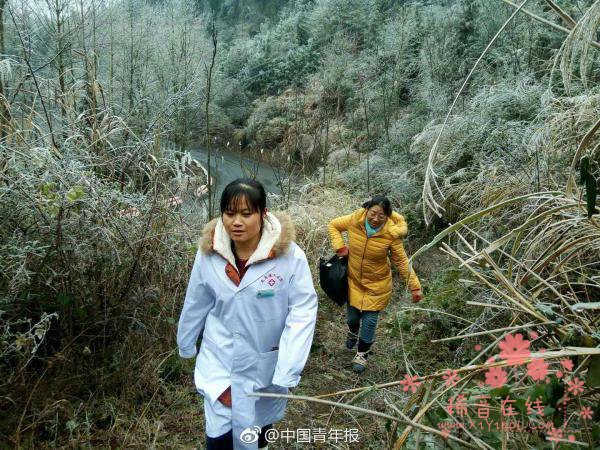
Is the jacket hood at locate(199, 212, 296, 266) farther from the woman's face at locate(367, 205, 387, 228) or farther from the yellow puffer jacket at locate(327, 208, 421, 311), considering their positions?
the yellow puffer jacket at locate(327, 208, 421, 311)

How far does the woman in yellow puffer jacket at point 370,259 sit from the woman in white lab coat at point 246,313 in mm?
1502

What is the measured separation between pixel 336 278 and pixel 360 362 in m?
0.66

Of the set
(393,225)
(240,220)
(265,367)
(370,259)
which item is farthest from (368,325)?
(240,220)

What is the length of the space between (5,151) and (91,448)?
1.57 metres

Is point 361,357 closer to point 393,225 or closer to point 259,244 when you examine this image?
point 393,225

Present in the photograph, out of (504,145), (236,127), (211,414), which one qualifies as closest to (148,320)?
(211,414)

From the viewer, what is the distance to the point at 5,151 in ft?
8.28

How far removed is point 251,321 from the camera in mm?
2037

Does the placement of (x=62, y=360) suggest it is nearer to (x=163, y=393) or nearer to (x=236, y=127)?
(x=163, y=393)

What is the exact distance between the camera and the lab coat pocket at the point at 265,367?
2.07 metres

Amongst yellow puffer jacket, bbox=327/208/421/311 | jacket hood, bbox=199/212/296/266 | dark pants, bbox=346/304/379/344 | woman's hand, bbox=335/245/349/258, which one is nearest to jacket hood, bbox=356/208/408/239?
yellow puffer jacket, bbox=327/208/421/311

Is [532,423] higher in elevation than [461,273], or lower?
higher

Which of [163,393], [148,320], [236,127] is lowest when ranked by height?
[236,127]

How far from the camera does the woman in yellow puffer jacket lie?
139 inches
